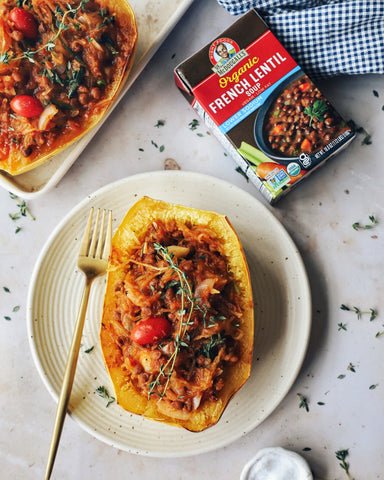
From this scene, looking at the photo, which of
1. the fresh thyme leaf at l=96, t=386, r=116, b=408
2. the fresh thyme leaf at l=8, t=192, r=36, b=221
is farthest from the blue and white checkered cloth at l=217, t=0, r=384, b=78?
the fresh thyme leaf at l=96, t=386, r=116, b=408

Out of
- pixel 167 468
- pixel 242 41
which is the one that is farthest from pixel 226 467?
pixel 242 41

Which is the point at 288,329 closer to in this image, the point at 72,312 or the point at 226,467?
the point at 226,467

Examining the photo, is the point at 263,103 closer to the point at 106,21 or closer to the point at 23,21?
the point at 106,21

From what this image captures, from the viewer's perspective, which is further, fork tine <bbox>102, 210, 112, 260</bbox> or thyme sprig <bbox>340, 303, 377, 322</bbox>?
thyme sprig <bbox>340, 303, 377, 322</bbox>

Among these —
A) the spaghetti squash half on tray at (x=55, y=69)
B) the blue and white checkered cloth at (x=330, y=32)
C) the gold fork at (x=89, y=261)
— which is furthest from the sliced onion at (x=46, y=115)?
the blue and white checkered cloth at (x=330, y=32)

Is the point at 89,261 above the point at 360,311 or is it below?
above

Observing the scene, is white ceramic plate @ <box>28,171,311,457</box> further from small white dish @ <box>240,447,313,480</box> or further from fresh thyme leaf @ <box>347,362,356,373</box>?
fresh thyme leaf @ <box>347,362,356,373</box>

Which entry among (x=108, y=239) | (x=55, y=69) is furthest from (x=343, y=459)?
(x=55, y=69)
